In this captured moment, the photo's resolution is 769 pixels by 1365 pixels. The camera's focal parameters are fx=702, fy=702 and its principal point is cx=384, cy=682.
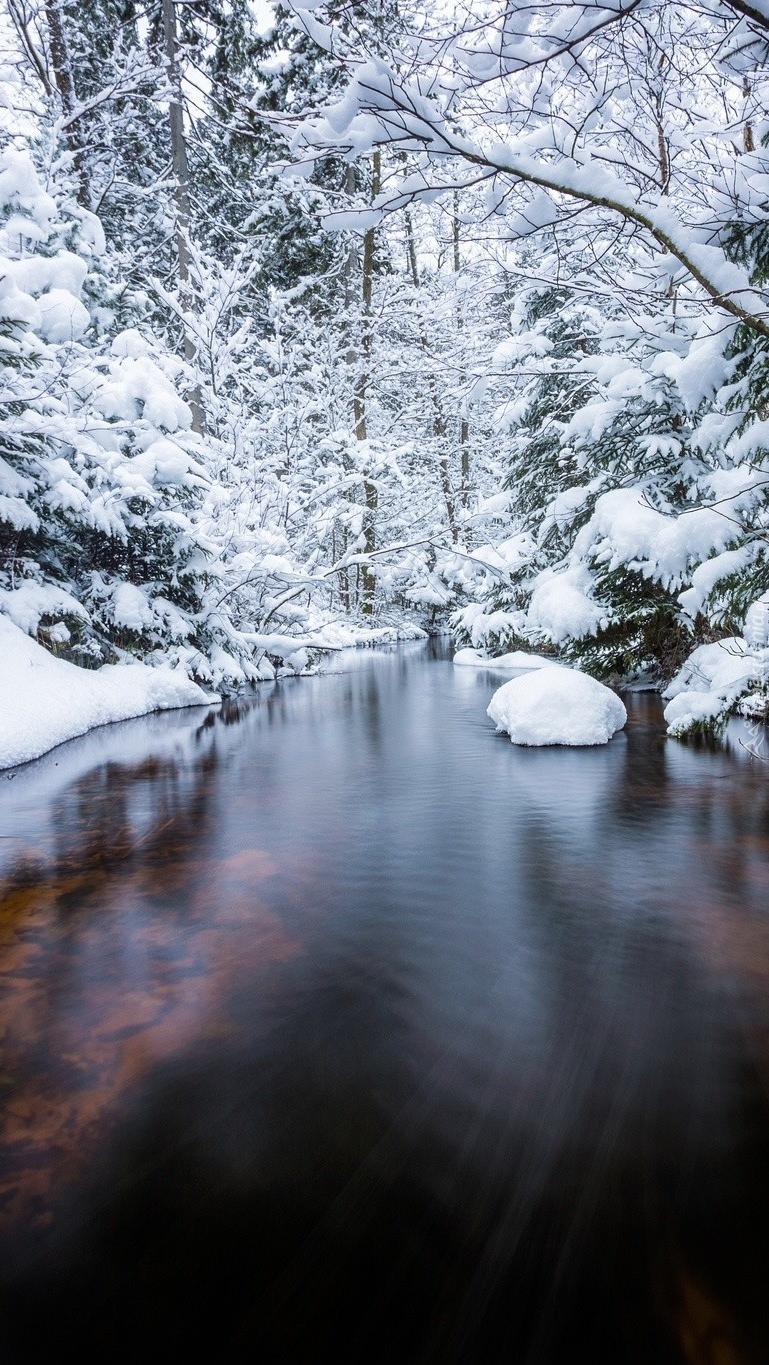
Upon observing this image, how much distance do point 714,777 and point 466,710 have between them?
413 centimetres

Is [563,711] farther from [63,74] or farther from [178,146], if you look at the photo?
[63,74]

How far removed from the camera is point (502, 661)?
50.8 ft

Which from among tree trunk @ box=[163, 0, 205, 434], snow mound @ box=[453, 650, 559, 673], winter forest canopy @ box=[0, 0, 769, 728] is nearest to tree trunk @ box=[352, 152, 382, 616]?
winter forest canopy @ box=[0, 0, 769, 728]

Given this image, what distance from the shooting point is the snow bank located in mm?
6547

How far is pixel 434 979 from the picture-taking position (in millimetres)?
2691

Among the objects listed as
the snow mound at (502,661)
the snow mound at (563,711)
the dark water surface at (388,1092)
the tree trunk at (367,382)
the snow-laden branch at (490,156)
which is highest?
the tree trunk at (367,382)

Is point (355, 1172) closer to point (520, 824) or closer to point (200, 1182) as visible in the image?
point (200, 1182)

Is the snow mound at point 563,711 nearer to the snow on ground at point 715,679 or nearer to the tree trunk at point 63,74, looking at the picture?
the snow on ground at point 715,679

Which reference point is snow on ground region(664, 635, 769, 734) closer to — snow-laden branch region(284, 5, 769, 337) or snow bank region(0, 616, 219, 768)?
snow-laden branch region(284, 5, 769, 337)

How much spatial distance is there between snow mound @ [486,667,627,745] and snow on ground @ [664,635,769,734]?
0.65 m

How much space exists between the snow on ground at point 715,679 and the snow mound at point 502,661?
637 cm

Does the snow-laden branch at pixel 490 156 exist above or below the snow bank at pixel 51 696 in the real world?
above

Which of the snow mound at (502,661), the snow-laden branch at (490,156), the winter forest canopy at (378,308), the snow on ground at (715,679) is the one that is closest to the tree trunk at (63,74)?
the winter forest canopy at (378,308)

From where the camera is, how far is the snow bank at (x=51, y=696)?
21.5ft
